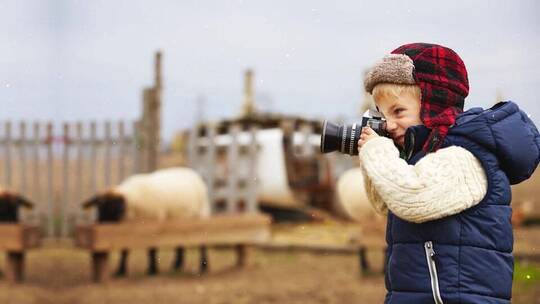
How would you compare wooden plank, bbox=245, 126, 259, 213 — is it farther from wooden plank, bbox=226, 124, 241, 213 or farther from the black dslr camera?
the black dslr camera

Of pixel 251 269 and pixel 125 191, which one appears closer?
pixel 125 191

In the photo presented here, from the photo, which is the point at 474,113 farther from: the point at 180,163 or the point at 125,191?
the point at 180,163

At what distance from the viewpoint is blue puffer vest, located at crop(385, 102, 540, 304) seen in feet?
6.83

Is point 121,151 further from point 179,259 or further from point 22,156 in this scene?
point 179,259

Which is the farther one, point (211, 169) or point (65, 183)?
point (211, 169)

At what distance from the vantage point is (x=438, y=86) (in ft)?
7.25

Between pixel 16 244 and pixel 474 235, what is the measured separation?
16.8 feet

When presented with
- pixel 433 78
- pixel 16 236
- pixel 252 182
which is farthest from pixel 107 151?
pixel 433 78

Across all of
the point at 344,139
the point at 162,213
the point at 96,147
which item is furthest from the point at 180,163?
the point at 344,139

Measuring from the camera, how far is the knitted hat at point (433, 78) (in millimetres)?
2186

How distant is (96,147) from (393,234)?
6.40 meters

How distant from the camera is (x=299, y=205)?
12023 millimetres

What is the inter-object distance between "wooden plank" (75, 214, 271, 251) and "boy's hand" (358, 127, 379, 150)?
4.90 m

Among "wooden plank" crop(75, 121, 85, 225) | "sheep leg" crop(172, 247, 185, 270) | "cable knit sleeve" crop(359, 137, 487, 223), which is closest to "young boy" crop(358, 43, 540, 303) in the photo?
"cable knit sleeve" crop(359, 137, 487, 223)
